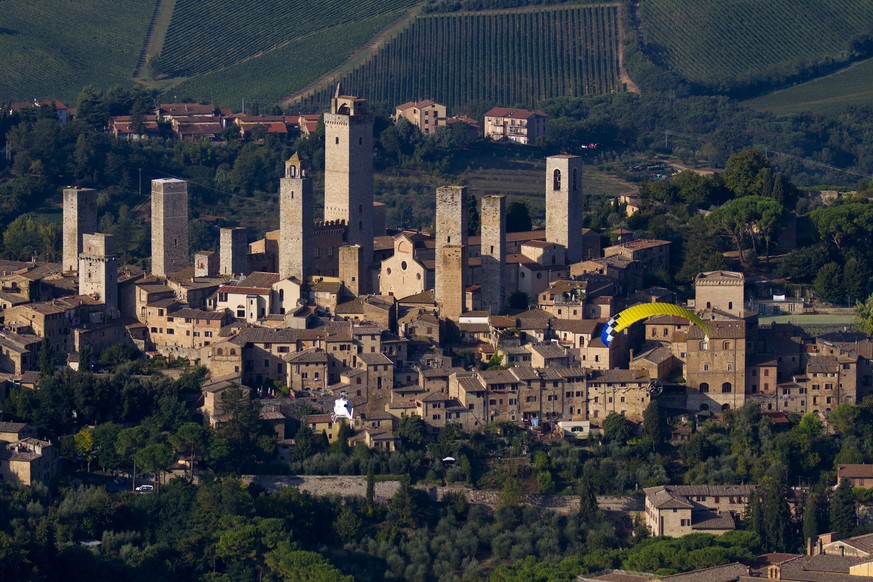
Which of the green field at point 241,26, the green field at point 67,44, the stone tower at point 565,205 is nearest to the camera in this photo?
the stone tower at point 565,205

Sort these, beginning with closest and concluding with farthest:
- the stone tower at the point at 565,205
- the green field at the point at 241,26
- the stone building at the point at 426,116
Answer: the stone tower at the point at 565,205 → the stone building at the point at 426,116 → the green field at the point at 241,26

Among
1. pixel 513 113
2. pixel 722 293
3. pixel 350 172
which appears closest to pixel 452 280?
pixel 350 172

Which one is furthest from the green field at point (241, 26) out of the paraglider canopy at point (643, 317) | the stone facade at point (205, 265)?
the paraglider canopy at point (643, 317)

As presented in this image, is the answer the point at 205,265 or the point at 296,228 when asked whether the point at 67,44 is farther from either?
the point at 296,228

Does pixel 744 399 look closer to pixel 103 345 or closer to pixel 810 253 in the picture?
pixel 810 253

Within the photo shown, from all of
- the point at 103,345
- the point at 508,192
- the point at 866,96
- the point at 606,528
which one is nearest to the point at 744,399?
the point at 606,528

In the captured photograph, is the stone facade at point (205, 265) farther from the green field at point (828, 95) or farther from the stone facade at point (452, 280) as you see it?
the green field at point (828, 95)
